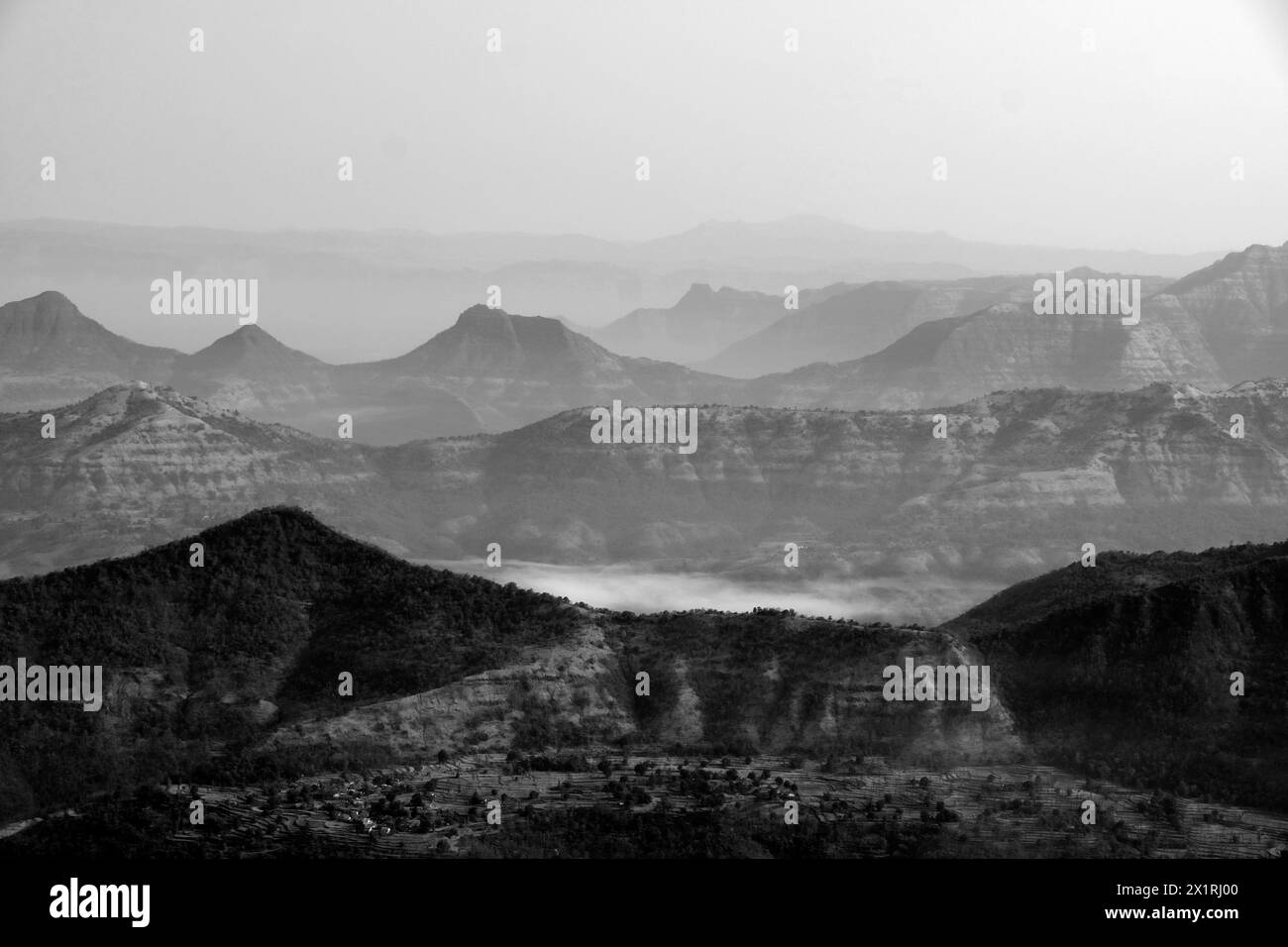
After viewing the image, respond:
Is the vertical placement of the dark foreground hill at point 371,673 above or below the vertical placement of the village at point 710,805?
above

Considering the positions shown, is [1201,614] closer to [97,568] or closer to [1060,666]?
[1060,666]

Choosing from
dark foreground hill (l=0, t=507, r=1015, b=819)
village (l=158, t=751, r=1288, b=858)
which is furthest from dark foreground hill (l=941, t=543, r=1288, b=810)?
dark foreground hill (l=0, t=507, r=1015, b=819)

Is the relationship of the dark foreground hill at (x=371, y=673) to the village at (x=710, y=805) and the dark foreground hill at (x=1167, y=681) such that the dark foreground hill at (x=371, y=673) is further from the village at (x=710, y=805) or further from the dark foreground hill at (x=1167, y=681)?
the dark foreground hill at (x=1167, y=681)

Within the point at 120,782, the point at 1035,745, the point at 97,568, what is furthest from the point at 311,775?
the point at 1035,745

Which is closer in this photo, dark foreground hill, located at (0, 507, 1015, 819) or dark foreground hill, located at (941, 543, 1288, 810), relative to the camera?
dark foreground hill, located at (941, 543, 1288, 810)

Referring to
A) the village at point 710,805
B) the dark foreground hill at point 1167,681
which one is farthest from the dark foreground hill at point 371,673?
the dark foreground hill at point 1167,681

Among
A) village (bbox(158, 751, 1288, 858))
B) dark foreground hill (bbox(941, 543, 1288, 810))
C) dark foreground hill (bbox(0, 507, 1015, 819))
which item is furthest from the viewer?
dark foreground hill (bbox(0, 507, 1015, 819))

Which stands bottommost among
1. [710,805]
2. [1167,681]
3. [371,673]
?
[710,805]

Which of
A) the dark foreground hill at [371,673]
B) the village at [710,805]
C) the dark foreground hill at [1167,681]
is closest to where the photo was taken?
the village at [710,805]

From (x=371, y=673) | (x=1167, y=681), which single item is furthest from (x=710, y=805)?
(x=1167, y=681)

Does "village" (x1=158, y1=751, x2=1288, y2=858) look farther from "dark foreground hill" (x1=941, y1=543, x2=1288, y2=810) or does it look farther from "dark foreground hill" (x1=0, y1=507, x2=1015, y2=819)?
"dark foreground hill" (x1=0, y1=507, x2=1015, y2=819)

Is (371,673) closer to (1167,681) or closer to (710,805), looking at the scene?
(710,805)
